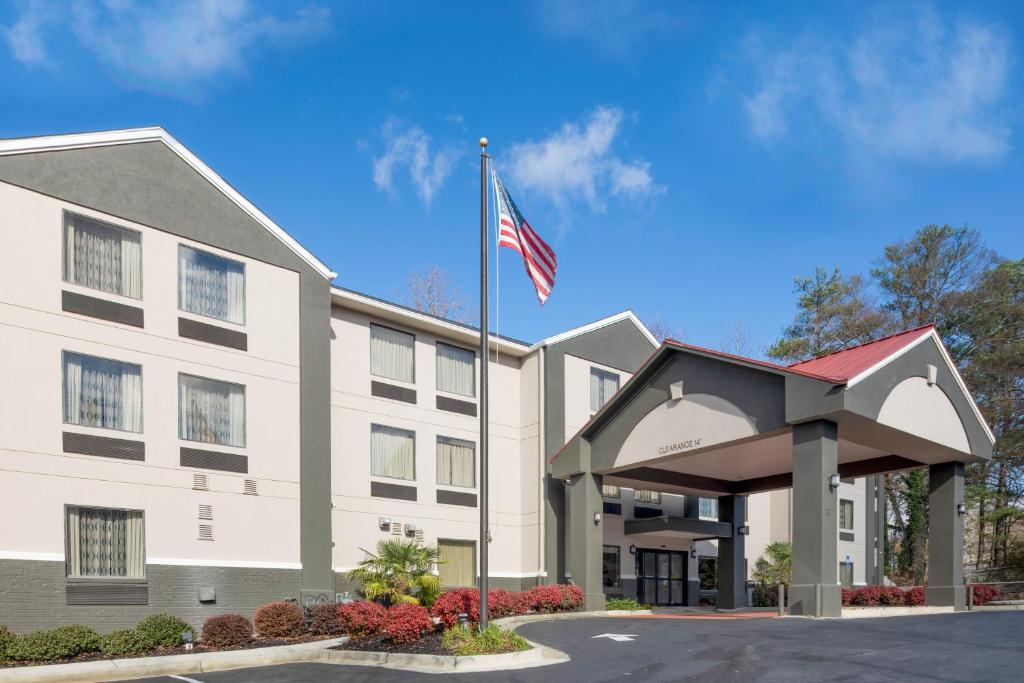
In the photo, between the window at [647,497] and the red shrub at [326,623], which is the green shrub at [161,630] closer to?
the red shrub at [326,623]

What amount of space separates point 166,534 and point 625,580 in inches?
667

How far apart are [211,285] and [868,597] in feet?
65.0

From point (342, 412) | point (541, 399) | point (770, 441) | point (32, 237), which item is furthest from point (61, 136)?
point (770, 441)

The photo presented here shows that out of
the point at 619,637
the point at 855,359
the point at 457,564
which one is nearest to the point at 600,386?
the point at 457,564

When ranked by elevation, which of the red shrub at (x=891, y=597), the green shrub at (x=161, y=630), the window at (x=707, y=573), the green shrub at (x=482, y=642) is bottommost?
the window at (x=707, y=573)

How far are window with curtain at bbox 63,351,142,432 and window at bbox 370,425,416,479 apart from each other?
24.4 feet

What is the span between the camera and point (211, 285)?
2267 cm

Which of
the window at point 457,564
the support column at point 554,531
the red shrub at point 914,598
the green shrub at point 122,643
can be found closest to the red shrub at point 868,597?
the red shrub at point 914,598

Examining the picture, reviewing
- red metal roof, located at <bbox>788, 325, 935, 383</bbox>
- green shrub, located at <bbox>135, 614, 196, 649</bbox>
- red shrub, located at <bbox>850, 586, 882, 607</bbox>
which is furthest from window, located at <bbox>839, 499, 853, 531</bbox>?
green shrub, located at <bbox>135, 614, 196, 649</bbox>

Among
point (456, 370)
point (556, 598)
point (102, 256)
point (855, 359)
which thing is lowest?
point (556, 598)

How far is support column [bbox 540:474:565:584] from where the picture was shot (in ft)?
95.0

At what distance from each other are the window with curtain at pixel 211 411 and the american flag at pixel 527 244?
8.50 metres

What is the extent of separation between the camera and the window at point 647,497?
32938 millimetres

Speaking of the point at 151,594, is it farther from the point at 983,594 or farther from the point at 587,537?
the point at 983,594
